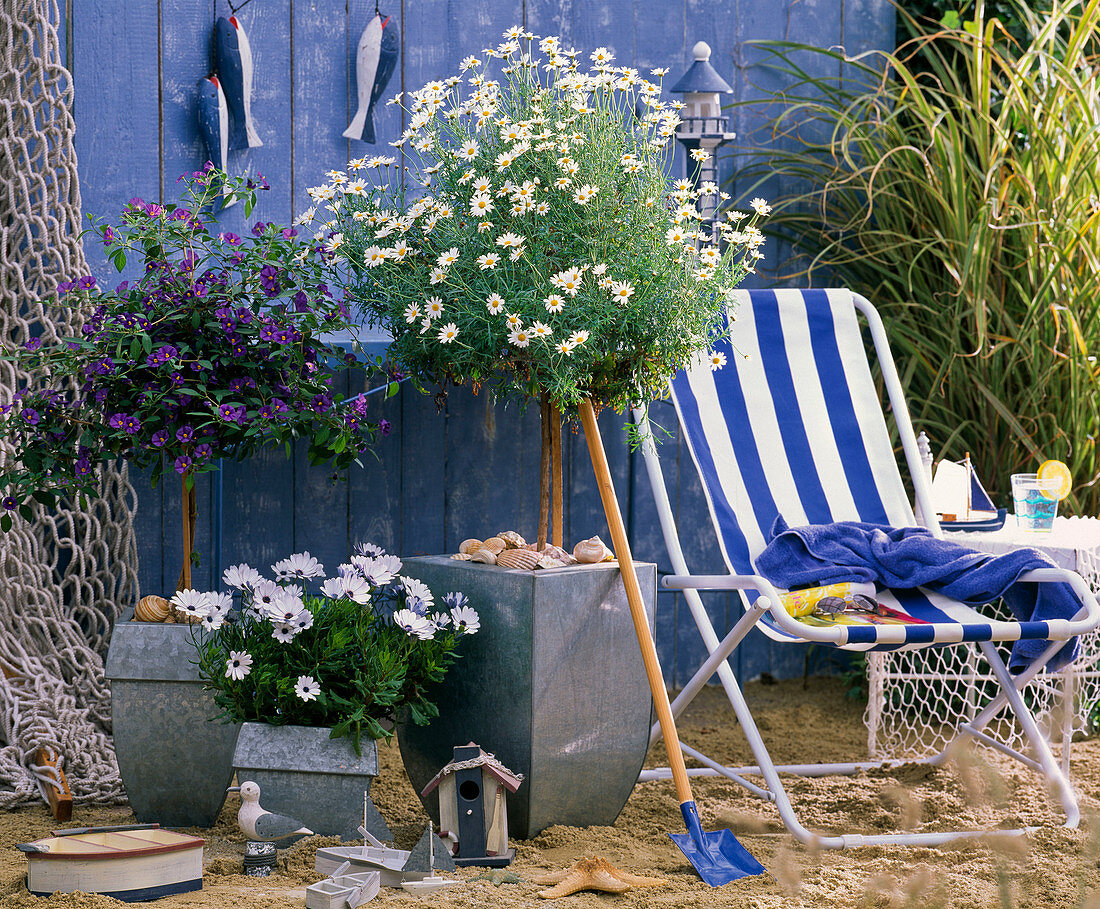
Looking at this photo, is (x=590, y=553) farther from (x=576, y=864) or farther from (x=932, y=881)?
(x=932, y=881)

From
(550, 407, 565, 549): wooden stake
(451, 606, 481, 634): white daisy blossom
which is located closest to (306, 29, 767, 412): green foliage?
(550, 407, 565, 549): wooden stake

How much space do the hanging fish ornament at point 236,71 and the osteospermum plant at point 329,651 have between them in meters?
1.07

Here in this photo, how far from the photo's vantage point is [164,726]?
194cm

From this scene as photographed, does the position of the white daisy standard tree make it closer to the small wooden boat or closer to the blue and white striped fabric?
the blue and white striped fabric

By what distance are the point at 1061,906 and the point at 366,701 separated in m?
1.10

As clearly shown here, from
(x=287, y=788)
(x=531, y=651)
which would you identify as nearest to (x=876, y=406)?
(x=531, y=651)

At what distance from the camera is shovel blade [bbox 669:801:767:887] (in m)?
1.74

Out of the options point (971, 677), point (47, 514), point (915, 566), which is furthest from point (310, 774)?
point (971, 677)

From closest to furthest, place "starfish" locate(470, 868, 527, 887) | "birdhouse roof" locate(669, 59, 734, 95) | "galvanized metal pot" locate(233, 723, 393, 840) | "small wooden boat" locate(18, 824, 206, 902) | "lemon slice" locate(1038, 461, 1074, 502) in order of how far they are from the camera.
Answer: "small wooden boat" locate(18, 824, 206, 902), "starfish" locate(470, 868, 527, 887), "galvanized metal pot" locate(233, 723, 393, 840), "lemon slice" locate(1038, 461, 1074, 502), "birdhouse roof" locate(669, 59, 734, 95)

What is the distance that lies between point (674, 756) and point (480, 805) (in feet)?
1.15

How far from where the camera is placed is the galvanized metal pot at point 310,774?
5.90 ft

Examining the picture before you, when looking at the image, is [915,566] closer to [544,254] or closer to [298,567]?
[544,254]

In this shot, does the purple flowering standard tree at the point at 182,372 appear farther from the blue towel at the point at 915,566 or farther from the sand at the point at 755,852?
the blue towel at the point at 915,566

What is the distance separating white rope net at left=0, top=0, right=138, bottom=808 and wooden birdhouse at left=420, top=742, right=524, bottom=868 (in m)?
0.77
